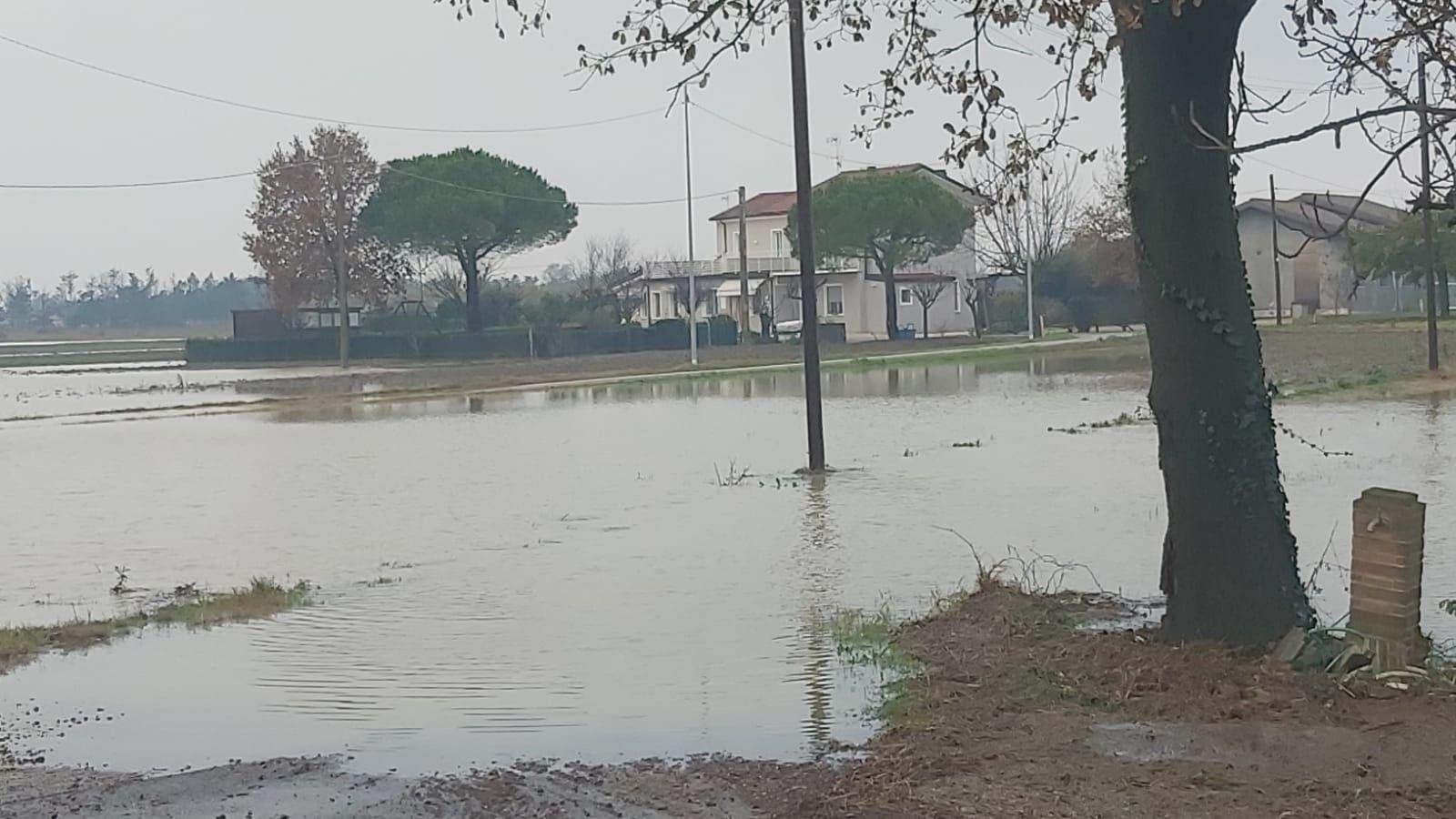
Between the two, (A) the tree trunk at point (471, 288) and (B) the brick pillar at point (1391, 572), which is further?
(A) the tree trunk at point (471, 288)

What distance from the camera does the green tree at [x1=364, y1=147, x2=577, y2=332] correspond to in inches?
3103

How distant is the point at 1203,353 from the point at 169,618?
8238mm

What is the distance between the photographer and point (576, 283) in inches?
4050

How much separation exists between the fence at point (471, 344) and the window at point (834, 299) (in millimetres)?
12205

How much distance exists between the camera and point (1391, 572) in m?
8.71

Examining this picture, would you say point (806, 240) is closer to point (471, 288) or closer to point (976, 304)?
point (471, 288)

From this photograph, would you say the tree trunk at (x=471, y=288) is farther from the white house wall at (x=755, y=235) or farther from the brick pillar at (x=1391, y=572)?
the brick pillar at (x=1391, y=572)

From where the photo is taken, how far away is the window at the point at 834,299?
94625 mm

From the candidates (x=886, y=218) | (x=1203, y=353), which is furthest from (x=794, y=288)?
(x=1203, y=353)

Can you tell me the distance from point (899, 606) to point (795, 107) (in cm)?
1247

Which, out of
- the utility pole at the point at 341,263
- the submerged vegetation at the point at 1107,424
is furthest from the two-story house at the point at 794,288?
the submerged vegetation at the point at 1107,424

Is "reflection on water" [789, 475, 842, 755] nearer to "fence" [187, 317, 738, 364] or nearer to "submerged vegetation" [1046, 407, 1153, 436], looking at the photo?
"submerged vegetation" [1046, 407, 1153, 436]

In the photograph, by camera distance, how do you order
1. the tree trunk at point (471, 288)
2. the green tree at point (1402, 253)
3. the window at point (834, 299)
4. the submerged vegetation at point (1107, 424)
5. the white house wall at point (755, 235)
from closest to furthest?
the submerged vegetation at point (1107, 424) < the green tree at point (1402, 253) < the tree trunk at point (471, 288) < the window at point (834, 299) < the white house wall at point (755, 235)

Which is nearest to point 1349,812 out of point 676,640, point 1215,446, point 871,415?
point 1215,446
